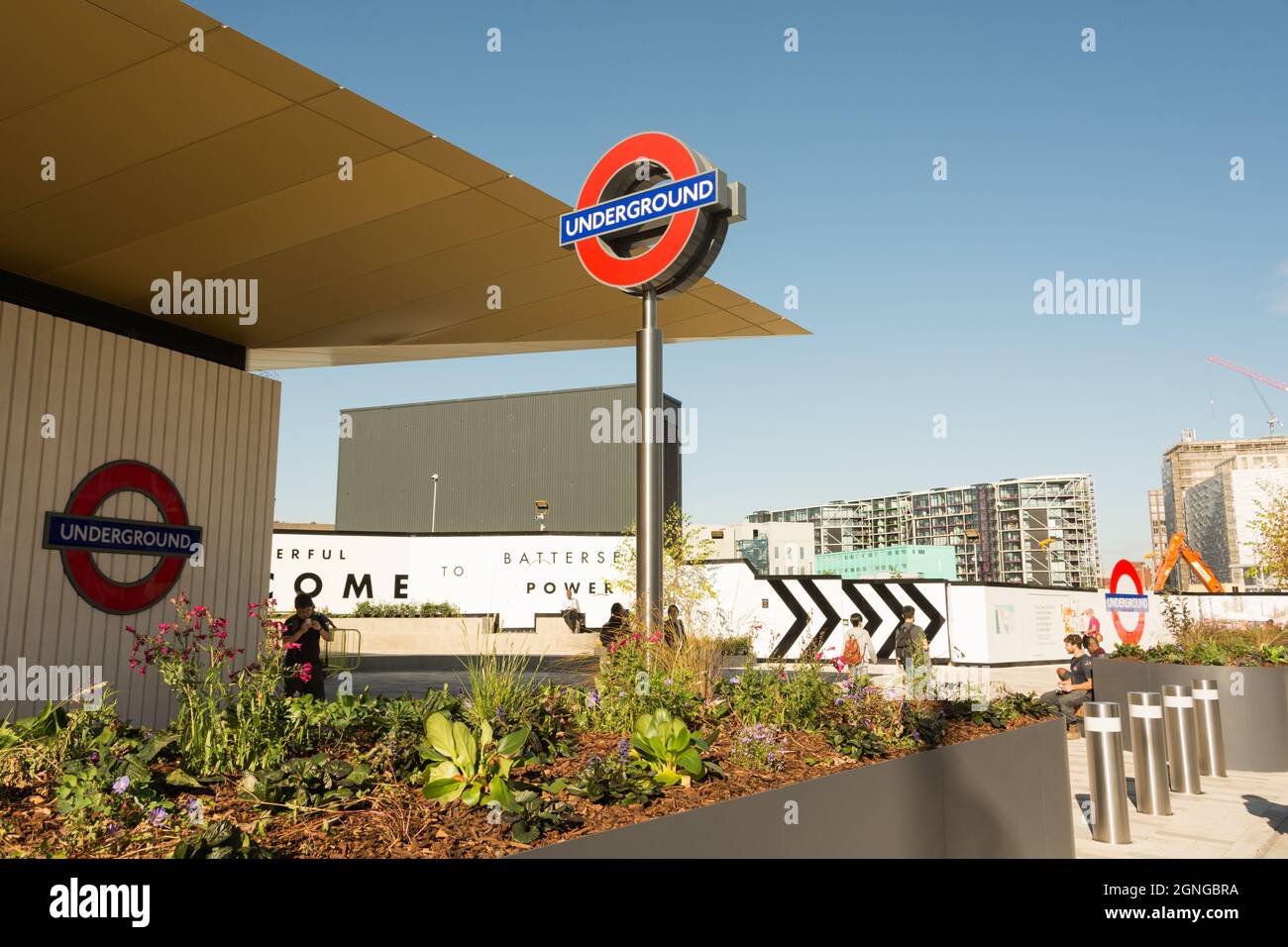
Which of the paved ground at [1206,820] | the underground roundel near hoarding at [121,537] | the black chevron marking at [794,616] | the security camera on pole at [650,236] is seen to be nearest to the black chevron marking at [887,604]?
the black chevron marking at [794,616]

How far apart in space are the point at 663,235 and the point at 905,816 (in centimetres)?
454

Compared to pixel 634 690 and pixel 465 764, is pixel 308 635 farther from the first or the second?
pixel 465 764

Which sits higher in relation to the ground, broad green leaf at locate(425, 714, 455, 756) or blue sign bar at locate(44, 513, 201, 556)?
blue sign bar at locate(44, 513, 201, 556)

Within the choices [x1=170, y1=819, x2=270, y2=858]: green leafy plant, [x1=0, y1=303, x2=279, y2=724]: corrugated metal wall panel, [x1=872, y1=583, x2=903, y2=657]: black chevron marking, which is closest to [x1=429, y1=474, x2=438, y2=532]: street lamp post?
[x1=872, y1=583, x2=903, y2=657]: black chevron marking

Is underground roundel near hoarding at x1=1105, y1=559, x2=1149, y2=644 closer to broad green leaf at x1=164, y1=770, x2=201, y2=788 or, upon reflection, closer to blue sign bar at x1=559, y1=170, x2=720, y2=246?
blue sign bar at x1=559, y1=170, x2=720, y2=246

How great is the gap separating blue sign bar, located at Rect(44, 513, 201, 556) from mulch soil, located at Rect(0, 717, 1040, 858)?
580 centimetres

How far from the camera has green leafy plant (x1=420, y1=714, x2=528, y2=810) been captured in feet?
11.3

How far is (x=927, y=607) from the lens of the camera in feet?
84.9

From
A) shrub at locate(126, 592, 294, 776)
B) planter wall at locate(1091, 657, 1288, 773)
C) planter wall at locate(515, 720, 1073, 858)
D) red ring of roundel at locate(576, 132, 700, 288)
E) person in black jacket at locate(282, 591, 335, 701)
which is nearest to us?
planter wall at locate(515, 720, 1073, 858)

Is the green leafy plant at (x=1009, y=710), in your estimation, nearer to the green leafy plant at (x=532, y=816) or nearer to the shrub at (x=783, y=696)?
the shrub at (x=783, y=696)

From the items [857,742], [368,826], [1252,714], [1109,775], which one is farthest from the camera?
[1252,714]

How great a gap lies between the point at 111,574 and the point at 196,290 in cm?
309

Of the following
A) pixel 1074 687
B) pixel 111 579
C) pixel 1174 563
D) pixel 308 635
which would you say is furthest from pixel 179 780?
pixel 1174 563
